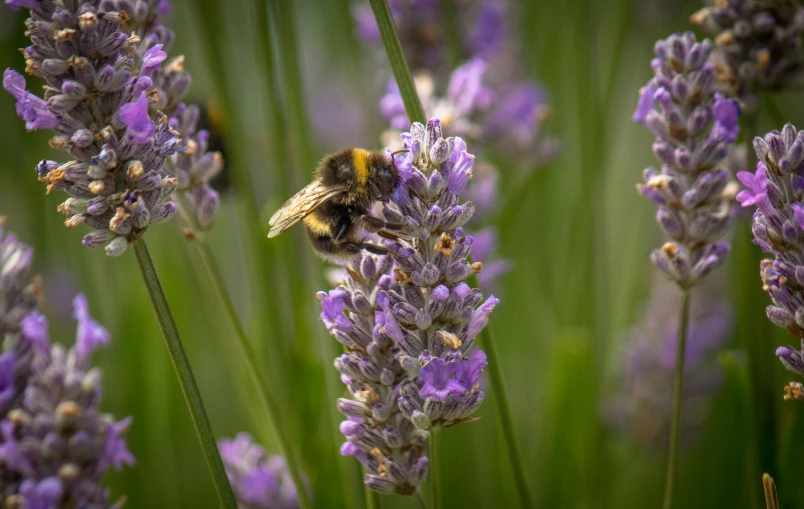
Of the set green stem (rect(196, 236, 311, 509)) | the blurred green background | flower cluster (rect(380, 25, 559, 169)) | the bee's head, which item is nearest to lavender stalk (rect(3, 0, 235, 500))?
green stem (rect(196, 236, 311, 509))

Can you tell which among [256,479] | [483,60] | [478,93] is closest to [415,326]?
[256,479]

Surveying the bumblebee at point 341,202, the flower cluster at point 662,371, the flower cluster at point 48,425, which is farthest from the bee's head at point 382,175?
the flower cluster at point 662,371

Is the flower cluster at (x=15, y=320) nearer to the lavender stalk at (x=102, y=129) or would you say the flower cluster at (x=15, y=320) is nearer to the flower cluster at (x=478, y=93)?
the lavender stalk at (x=102, y=129)

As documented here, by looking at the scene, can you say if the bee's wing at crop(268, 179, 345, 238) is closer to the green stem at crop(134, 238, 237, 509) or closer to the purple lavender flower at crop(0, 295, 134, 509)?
the green stem at crop(134, 238, 237, 509)

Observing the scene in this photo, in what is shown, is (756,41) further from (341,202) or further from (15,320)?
(15,320)

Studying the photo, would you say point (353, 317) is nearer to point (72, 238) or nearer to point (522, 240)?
point (522, 240)

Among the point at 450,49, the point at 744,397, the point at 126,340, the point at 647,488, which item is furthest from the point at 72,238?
the point at 744,397

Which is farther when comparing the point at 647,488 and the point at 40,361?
the point at 647,488
